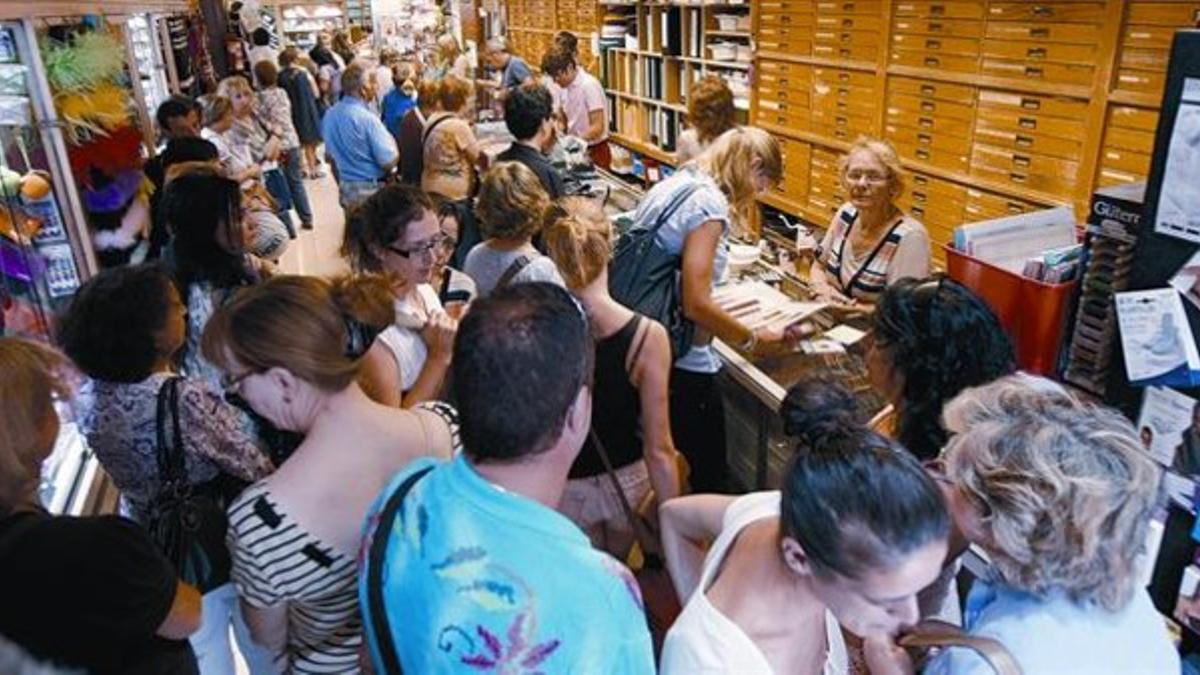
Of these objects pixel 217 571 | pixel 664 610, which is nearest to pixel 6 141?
pixel 217 571

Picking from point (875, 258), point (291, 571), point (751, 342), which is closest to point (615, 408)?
point (751, 342)

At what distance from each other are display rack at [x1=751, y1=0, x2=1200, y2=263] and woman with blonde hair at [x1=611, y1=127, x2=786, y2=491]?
4.93 feet

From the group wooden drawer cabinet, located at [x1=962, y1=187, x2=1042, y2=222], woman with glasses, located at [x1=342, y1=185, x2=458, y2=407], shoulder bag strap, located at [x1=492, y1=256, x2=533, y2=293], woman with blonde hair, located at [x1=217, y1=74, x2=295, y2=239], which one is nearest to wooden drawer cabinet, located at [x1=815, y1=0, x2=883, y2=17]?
wooden drawer cabinet, located at [x1=962, y1=187, x2=1042, y2=222]

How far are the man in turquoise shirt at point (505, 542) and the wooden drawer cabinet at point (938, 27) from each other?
3.46 metres

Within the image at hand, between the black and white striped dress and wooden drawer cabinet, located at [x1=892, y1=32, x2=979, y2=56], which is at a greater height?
wooden drawer cabinet, located at [x1=892, y1=32, x2=979, y2=56]

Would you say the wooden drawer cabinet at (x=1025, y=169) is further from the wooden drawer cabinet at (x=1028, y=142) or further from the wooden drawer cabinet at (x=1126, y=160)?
the wooden drawer cabinet at (x=1126, y=160)

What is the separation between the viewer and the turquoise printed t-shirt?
1004mm

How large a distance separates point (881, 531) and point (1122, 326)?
34.5 inches

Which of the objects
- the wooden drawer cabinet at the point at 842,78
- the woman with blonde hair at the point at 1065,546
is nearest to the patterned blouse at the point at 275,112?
the wooden drawer cabinet at the point at 842,78

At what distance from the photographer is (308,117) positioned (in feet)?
31.8

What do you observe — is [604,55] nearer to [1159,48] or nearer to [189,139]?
[189,139]

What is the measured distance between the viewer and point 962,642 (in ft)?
3.78

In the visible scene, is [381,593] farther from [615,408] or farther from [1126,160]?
[1126,160]

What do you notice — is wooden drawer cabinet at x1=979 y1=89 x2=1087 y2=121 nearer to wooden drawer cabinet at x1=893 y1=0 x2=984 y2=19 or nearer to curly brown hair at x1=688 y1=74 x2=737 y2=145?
wooden drawer cabinet at x1=893 y1=0 x2=984 y2=19
